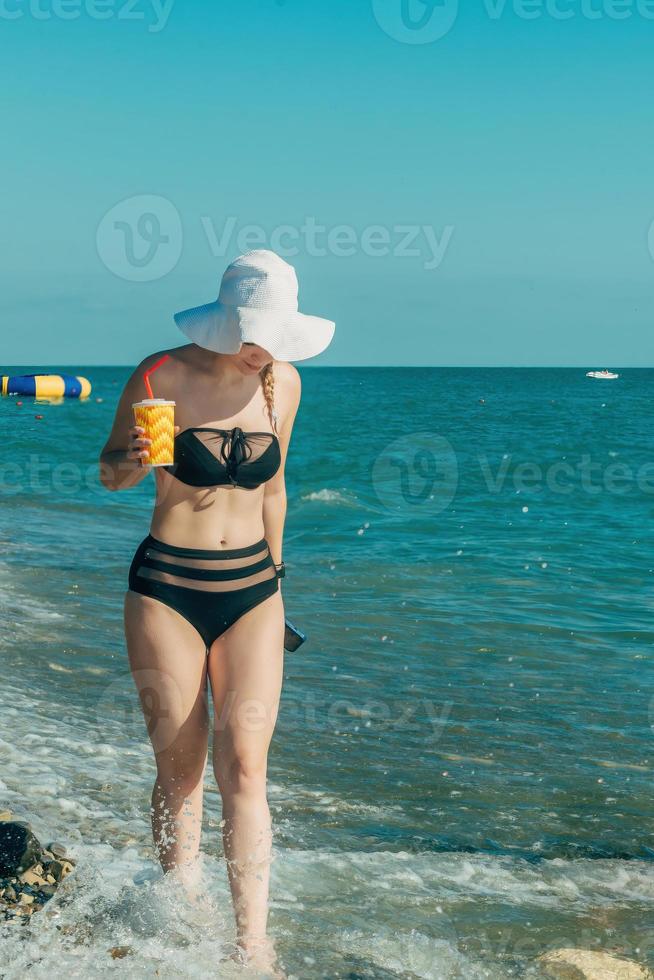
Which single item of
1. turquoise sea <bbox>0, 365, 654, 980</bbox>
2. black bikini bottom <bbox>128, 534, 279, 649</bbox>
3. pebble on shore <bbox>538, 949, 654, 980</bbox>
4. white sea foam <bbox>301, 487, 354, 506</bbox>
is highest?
black bikini bottom <bbox>128, 534, 279, 649</bbox>

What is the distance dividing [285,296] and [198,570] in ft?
3.06

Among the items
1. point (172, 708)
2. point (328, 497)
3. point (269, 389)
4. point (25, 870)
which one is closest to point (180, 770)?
point (172, 708)

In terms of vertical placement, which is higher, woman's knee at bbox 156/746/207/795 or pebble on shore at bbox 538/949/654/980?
woman's knee at bbox 156/746/207/795

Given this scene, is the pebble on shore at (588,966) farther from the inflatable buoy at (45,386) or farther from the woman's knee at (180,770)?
the inflatable buoy at (45,386)

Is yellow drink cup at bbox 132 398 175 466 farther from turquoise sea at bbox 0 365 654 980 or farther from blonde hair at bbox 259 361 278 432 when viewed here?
turquoise sea at bbox 0 365 654 980

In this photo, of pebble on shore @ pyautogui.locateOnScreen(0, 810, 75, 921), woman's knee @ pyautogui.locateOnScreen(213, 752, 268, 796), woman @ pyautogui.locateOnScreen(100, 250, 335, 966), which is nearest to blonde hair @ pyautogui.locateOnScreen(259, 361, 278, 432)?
woman @ pyautogui.locateOnScreen(100, 250, 335, 966)

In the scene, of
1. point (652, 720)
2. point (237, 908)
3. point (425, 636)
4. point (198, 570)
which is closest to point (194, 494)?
point (198, 570)

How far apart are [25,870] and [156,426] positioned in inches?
76.4

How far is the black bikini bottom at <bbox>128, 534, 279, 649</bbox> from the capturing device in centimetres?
349

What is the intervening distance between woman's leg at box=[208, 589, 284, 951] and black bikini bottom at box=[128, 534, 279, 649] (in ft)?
0.15

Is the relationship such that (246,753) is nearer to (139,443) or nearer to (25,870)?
(139,443)

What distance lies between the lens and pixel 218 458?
3.48 meters

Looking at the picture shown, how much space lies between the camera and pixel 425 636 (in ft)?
30.5

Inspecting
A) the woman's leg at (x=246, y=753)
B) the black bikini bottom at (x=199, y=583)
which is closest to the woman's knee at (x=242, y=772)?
the woman's leg at (x=246, y=753)
